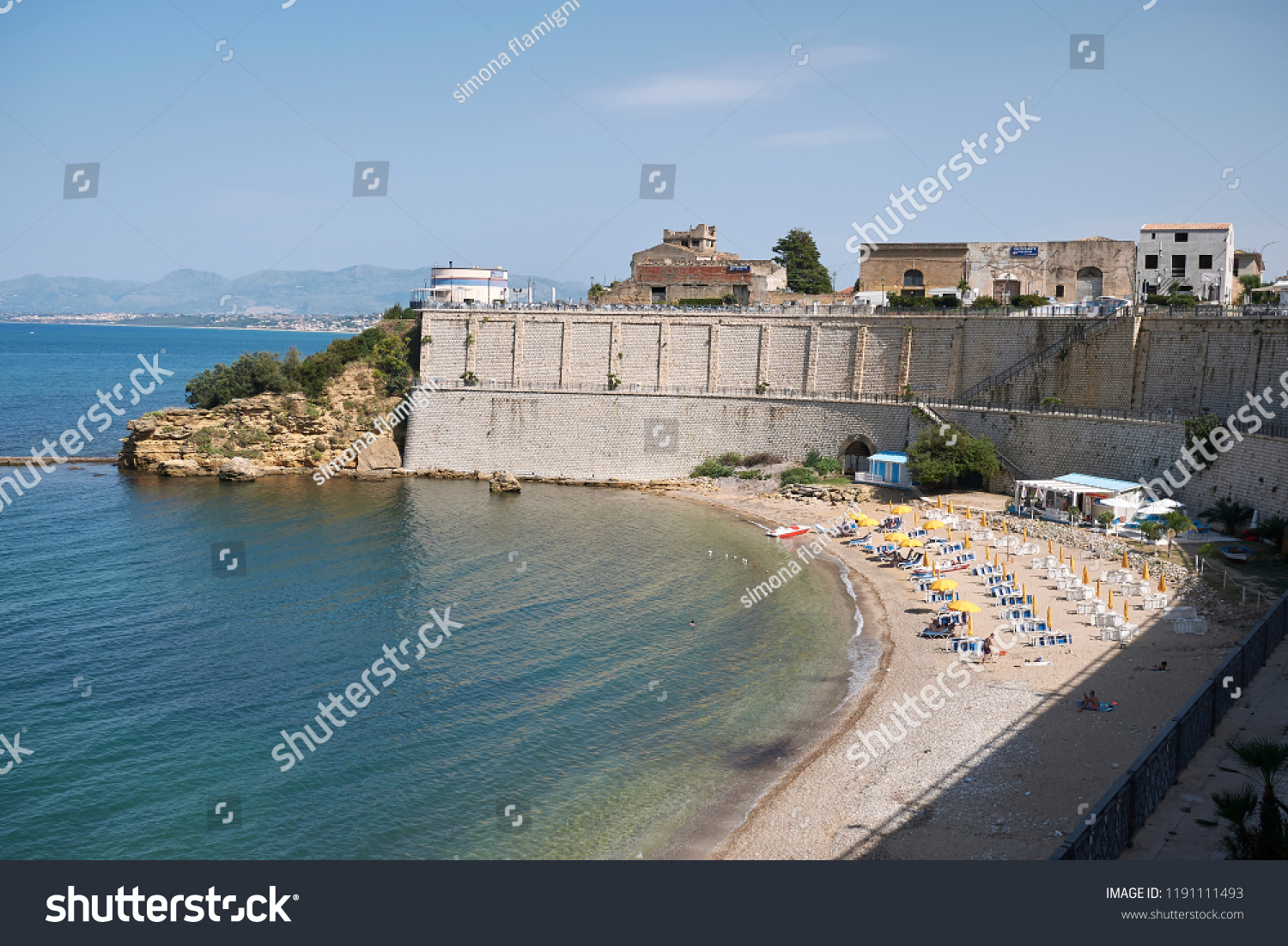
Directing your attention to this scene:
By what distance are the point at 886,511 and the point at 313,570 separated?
2530 centimetres

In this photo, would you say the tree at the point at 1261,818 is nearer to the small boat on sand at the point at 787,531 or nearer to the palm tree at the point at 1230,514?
the palm tree at the point at 1230,514

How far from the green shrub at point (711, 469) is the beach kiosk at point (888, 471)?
711 centimetres

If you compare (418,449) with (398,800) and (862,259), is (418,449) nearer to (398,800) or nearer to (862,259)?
(862,259)

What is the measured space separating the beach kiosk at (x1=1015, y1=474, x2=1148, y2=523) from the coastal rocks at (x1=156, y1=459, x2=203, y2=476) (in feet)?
144

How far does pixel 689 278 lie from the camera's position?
229 ft

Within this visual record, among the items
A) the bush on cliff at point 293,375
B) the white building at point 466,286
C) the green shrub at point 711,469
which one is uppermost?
the white building at point 466,286

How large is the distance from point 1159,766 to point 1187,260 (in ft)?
162

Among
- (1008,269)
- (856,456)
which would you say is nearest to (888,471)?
(856,456)

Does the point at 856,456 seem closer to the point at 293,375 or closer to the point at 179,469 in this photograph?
the point at 293,375

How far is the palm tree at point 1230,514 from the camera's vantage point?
35.4 m

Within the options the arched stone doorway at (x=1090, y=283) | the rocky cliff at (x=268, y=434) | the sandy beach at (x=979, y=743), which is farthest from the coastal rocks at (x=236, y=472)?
the arched stone doorway at (x=1090, y=283)

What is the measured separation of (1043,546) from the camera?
36.6 meters

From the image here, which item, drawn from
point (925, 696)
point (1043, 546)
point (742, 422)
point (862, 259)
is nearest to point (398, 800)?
point (925, 696)

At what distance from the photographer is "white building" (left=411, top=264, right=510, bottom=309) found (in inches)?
2530
